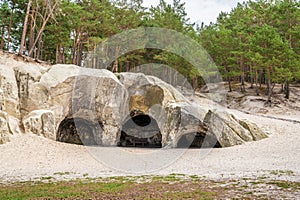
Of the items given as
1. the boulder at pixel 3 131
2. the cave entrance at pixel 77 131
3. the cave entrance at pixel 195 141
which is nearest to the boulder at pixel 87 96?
the cave entrance at pixel 77 131

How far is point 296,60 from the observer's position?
31812mm

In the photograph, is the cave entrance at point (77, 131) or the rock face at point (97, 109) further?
the cave entrance at point (77, 131)

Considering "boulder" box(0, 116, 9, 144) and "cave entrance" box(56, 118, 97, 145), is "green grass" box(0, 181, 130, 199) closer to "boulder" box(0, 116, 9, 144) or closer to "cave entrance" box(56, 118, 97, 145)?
"boulder" box(0, 116, 9, 144)

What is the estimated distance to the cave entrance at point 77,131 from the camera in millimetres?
24312

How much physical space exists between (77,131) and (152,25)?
2087cm

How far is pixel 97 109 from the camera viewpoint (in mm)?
22656

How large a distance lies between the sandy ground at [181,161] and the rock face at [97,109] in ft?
4.78

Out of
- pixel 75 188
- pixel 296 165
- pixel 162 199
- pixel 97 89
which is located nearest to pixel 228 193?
pixel 162 199

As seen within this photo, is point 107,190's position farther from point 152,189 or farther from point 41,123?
point 41,123

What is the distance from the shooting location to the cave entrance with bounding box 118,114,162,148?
28.1 m

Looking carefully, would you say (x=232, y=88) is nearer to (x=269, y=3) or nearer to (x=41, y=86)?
(x=269, y=3)

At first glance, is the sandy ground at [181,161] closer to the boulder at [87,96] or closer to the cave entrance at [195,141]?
the cave entrance at [195,141]

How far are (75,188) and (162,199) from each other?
10.3ft

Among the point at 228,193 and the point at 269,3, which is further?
the point at 269,3
